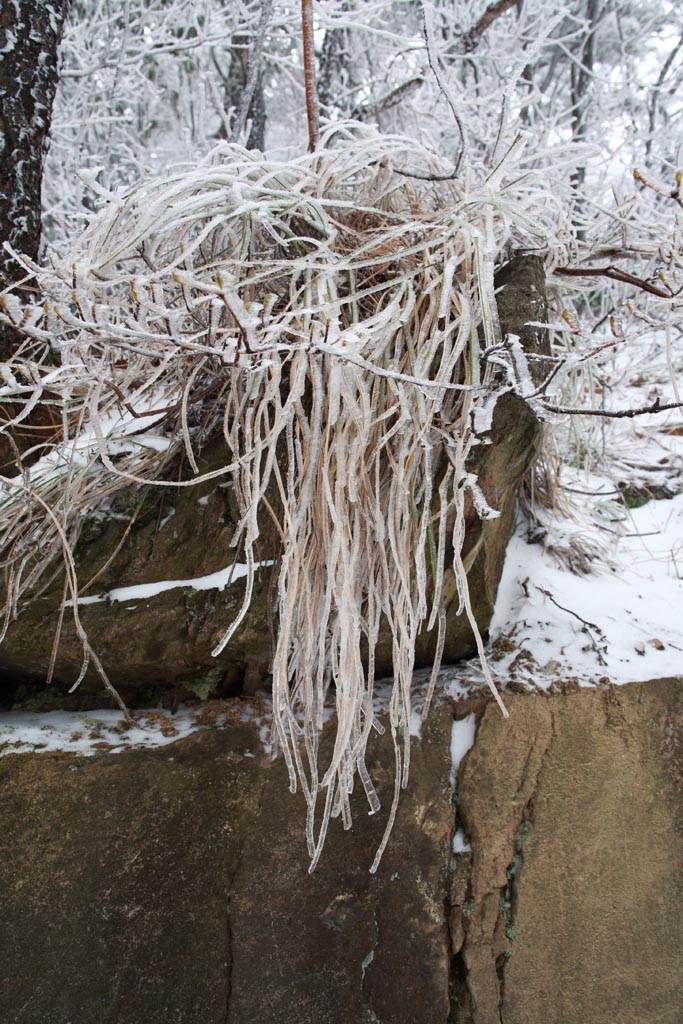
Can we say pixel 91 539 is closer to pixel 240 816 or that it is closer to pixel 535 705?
pixel 240 816

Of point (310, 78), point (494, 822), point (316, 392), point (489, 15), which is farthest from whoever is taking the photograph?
point (489, 15)

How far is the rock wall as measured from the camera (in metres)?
0.94

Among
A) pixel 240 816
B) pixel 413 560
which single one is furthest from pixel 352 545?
pixel 240 816

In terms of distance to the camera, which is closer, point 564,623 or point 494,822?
point 494,822

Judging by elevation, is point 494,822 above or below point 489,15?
below

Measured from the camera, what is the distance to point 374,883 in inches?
39.4

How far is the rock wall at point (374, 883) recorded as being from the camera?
937mm

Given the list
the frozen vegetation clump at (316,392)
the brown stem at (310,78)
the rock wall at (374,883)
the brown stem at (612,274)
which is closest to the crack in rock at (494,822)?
the rock wall at (374,883)

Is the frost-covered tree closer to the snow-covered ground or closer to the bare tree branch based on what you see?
the snow-covered ground

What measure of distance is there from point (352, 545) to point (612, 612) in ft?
1.94

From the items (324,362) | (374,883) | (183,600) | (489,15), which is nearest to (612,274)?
(324,362)

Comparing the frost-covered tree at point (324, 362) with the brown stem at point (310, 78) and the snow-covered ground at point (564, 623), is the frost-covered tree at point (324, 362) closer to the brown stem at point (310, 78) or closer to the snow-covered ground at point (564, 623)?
the brown stem at point (310, 78)

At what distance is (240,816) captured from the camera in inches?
39.7

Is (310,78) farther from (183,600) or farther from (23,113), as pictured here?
(183,600)
